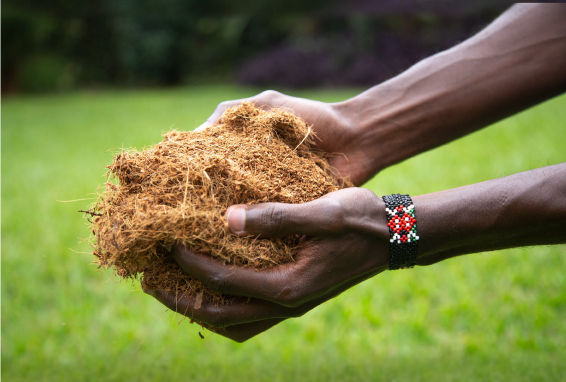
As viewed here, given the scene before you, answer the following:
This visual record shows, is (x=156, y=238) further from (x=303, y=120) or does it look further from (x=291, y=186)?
(x=303, y=120)

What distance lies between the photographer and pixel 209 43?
1878 centimetres

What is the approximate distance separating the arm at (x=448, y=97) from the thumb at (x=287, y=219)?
0.72 m

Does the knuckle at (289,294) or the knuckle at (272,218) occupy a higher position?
the knuckle at (272,218)

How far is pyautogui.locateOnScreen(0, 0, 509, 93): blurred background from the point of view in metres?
14.3

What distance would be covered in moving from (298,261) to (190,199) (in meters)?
0.43

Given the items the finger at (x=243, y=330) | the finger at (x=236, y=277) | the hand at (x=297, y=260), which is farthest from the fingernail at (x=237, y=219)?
the finger at (x=243, y=330)

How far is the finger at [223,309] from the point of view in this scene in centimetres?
157

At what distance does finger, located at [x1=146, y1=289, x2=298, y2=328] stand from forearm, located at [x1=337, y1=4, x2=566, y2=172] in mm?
1009

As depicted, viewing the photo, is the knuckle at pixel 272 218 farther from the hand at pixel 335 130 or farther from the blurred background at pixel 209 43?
the blurred background at pixel 209 43

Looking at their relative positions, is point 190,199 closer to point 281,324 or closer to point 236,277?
point 236,277

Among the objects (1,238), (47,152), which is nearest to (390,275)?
(1,238)

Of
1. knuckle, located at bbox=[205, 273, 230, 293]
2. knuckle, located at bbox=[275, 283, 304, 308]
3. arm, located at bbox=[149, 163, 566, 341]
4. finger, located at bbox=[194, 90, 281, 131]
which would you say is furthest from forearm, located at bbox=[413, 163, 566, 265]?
finger, located at bbox=[194, 90, 281, 131]

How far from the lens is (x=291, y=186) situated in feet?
5.71

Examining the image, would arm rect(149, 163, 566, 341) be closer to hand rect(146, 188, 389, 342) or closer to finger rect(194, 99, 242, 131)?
hand rect(146, 188, 389, 342)
